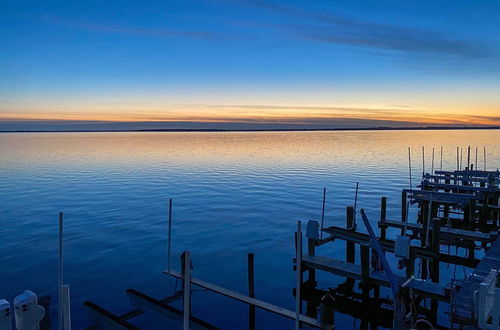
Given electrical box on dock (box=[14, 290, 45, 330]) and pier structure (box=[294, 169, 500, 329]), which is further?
pier structure (box=[294, 169, 500, 329])

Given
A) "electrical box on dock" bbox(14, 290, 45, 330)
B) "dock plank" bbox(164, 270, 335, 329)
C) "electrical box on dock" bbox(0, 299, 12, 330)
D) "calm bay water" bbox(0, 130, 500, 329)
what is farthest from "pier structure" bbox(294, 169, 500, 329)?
"electrical box on dock" bbox(0, 299, 12, 330)

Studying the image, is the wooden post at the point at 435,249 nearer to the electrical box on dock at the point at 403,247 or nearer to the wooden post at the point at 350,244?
the electrical box on dock at the point at 403,247

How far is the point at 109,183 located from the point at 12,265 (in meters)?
24.1

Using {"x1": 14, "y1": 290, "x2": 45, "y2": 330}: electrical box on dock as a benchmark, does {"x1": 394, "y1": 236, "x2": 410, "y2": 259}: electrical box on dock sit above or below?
below

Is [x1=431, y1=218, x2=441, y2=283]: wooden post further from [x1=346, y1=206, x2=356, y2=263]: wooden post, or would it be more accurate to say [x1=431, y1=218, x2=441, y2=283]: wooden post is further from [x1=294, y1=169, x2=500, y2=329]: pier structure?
[x1=346, y1=206, x2=356, y2=263]: wooden post

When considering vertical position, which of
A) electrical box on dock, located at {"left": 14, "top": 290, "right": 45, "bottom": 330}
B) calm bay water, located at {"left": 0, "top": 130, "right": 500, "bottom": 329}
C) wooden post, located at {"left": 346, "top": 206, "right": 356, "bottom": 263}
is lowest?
calm bay water, located at {"left": 0, "top": 130, "right": 500, "bottom": 329}

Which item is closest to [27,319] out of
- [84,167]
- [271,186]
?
[271,186]

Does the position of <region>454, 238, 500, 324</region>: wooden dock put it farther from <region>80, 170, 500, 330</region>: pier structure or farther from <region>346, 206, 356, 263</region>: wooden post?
<region>346, 206, 356, 263</region>: wooden post

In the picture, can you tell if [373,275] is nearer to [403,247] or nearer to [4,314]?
[403,247]

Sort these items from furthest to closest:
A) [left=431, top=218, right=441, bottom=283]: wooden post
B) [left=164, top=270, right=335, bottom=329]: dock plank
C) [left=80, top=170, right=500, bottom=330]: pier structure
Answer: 1. [left=431, top=218, right=441, bottom=283]: wooden post
2. [left=164, top=270, right=335, bottom=329]: dock plank
3. [left=80, top=170, right=500, bottom=330]: pier structure

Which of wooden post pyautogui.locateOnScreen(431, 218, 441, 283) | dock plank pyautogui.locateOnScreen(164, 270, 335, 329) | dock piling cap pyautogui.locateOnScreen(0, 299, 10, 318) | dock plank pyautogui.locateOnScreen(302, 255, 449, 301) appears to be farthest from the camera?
wooden post pyautogui.locateOnScreen(431, 218, 441, 283)

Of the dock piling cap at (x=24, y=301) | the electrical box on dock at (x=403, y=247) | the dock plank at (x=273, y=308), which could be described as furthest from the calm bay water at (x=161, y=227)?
the dock piling cap at (x=24, y=301)

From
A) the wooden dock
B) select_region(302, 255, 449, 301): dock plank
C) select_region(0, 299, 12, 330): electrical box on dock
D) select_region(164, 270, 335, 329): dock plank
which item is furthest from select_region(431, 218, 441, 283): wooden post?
select_region(0, 299, 12, 330): electrical box on dock

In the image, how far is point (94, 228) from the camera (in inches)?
963
